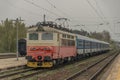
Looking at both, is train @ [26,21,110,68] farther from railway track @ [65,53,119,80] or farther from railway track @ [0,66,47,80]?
railway track @ [65,53,119,80]

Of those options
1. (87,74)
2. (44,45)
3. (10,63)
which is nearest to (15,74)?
(87,74)

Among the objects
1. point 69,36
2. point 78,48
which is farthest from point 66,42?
point 78,48

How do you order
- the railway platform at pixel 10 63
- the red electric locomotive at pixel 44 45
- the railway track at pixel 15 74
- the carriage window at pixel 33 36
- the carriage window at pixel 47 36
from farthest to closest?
the railway platform at pixel 10 63, the carriage window at pixel 33 36, the carriage window at pixel 47 36, the red electric locomotive at pixel 44 45, the railway track at pixel 15 74

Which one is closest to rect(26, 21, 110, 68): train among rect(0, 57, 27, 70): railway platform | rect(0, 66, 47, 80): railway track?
rect(0, 66, 47, 80): railway track

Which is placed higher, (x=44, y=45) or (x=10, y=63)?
(x=44, y=45)

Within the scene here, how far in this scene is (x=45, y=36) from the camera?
977 inches

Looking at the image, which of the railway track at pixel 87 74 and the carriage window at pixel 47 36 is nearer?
the railway track at pixel 87 74

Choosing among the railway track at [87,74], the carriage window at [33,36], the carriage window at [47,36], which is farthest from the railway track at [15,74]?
the carriage window at [33,36]

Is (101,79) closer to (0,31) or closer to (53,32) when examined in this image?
(53,32)

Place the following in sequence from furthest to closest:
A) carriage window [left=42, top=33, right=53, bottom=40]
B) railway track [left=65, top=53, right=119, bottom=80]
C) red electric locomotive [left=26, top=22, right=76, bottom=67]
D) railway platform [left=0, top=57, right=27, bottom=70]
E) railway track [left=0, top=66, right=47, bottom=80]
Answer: railway platform [left=0, top=57, right=27, bottom=70], carriage window [left=42, top=33, right=53, bottom=40], red electric locomotive [left=26, top=22, right=76, bottom=67], railway track [left=65, top=53, right=119, bottom=80], railway track [left=0, top=66, right=47, bottom=80]

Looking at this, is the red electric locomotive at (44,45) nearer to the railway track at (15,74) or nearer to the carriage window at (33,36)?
the carriage window at (33,36)

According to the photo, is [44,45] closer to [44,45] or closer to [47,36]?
[44,45]

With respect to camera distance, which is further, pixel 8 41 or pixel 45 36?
pixel 8 41

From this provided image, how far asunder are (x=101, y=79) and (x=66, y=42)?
9.93 metres
